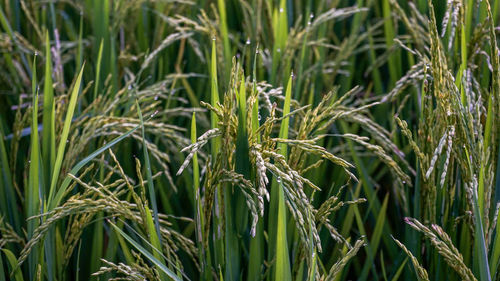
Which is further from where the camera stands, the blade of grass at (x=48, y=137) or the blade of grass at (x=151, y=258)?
the blade of grass at (x=48, y=137)

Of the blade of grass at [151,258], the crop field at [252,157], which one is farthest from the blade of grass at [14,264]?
the blade of grass at [151,258]

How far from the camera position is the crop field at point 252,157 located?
3.97 feet

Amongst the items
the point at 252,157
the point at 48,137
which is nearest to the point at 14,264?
the point at 48,137

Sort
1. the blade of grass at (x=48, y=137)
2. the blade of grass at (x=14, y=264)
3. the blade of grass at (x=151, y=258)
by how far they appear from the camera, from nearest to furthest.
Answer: the blade of grass at (x=151, y=258) → the blade of grass at (x=14, y=264) → the blade of grass at (x=48, y=137)

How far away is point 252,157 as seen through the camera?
1.22 meters

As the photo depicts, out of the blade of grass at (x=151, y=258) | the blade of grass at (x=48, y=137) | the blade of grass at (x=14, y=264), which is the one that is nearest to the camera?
the blade of grass at (x=151, y=258)

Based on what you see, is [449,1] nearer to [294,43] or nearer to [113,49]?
[294,43]

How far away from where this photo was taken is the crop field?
121 centimetres

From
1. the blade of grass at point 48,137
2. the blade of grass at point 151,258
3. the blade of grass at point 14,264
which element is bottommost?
the blade of grass at point 14,264

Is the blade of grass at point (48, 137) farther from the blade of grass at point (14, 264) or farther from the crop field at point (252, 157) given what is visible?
the blade of grass at point (14, 264)

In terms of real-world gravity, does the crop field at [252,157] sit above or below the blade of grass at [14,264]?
above

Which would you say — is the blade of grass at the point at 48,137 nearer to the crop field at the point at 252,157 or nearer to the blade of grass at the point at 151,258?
the crop field at the point at 252,157

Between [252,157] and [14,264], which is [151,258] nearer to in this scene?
[252,157]

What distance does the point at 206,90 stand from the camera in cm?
198
